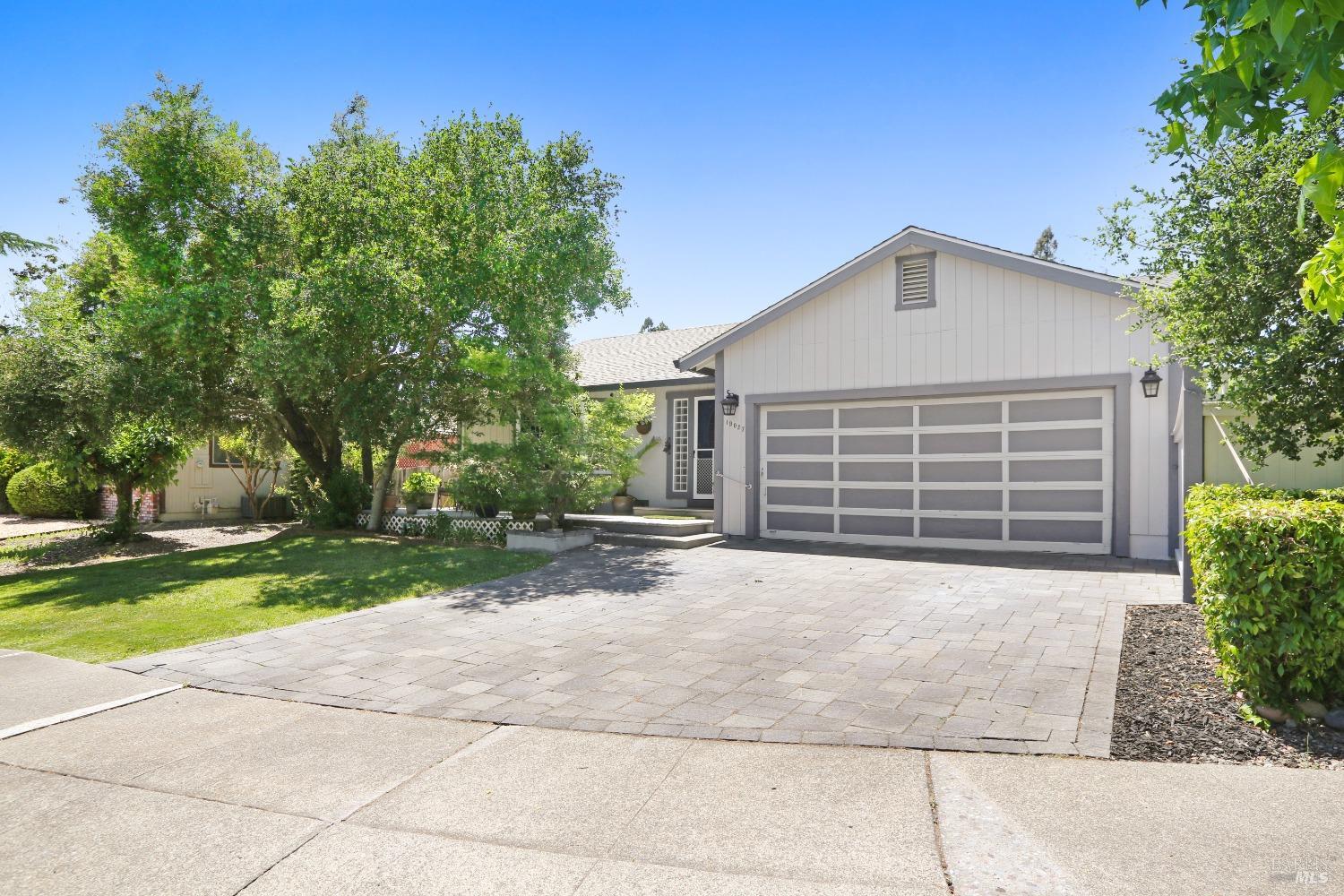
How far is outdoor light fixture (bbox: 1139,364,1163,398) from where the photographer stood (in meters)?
9.63

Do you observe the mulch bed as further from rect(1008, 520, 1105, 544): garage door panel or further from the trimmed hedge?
rect(1008, 520, 1105, 544): garage door panel

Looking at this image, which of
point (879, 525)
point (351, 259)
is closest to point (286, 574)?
point (351, 259)

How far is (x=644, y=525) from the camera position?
12.7m

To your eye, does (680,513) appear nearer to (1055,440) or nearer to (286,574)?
(1055,440)

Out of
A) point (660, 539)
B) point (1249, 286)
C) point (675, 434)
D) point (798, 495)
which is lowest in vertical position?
point (660, 539)

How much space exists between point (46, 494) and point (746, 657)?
20504 mm

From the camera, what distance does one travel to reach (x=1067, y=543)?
10625 millimetres

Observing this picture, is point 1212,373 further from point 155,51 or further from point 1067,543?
point 155,51

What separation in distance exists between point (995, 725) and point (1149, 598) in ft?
15.2

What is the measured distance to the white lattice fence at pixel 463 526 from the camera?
1234 centimetres

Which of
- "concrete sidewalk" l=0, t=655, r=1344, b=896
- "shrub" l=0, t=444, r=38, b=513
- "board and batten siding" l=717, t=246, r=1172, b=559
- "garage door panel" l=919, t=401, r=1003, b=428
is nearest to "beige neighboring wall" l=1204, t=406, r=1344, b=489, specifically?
"board and batten siding" l=717, t=246, r=1172, b=559

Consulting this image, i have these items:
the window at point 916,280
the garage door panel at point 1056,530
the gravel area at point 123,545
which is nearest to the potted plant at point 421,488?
the gravel area at point 123,545

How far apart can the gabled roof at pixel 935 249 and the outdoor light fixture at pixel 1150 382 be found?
1154 mm

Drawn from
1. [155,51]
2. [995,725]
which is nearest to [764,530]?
[995,725]
